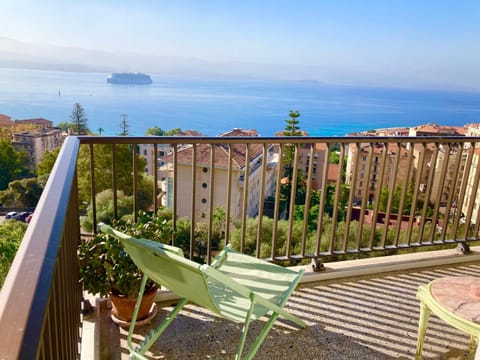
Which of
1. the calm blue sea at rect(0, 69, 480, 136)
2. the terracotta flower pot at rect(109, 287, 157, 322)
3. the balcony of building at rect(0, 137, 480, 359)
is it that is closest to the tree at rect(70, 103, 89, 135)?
the calm blue sea at rect(0, 69, 480, 136)

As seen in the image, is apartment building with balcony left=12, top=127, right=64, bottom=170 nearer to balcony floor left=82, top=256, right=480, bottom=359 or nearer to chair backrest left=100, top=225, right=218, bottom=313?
balcony floor left=82, top=256, right=480, bottom=359

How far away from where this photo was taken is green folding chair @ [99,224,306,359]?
154cm

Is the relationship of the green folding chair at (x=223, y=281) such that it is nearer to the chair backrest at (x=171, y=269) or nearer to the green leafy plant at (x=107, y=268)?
the chair backrest at (x=171, y=269)

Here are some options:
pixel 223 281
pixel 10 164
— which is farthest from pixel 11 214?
pixel 223 281

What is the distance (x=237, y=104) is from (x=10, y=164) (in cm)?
2100

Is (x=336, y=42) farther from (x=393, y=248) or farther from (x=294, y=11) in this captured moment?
(x=393, y=248)

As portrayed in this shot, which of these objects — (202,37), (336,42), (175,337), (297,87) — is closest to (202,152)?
(175,337)

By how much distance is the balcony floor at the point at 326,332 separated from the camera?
2.30 metres

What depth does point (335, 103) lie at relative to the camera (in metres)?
33.4

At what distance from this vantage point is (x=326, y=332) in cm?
251

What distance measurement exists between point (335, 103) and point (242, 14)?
42.6ft

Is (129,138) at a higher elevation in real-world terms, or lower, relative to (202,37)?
lower

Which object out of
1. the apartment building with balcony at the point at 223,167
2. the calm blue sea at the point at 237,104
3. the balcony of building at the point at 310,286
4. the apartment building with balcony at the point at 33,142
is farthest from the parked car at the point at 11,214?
the balcony of building at the point at 310,286

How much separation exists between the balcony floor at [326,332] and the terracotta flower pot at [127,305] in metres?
0.07
